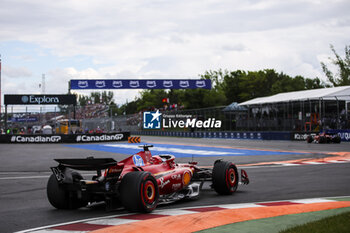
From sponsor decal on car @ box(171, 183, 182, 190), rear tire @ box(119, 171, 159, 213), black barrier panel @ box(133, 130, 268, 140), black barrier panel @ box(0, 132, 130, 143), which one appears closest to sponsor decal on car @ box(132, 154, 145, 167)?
sponsor decal on car @ box(171, 183, 182, 190)

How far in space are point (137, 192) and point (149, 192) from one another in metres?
0.43

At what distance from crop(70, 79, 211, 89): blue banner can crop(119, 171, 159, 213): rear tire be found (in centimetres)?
4262

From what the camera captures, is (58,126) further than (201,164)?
Yes

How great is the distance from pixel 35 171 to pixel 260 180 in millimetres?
8566

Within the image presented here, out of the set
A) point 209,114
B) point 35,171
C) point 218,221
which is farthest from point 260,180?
point 209,114

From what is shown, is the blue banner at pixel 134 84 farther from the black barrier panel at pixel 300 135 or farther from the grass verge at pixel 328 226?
the grass verge at pixel 328 226

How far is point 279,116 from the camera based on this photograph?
141 ft

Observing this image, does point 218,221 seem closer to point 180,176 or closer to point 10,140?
point 180,176

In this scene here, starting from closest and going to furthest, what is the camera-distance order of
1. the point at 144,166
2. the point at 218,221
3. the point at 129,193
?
the point at 218,221
the point at 129,193
the point at 144,166

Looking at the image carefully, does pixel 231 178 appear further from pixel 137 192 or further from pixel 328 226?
pixel 328 226

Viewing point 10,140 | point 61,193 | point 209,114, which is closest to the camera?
point 61,193

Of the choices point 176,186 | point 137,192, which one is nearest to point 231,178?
point 176,186

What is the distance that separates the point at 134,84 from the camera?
5078cm

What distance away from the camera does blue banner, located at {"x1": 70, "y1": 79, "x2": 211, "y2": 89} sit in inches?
1953
